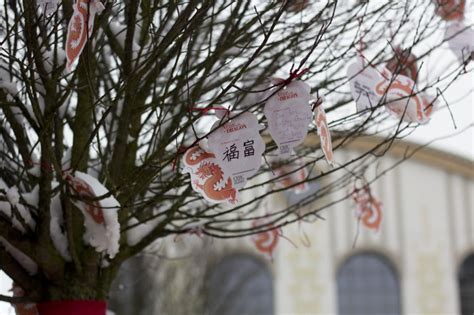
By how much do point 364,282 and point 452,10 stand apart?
15.6 meters

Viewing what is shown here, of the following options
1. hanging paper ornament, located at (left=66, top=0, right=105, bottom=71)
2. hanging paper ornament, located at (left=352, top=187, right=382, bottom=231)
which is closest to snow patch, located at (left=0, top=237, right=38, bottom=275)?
hanging paper ornament, located at (left=66, top=0, right=105, bottom=71)

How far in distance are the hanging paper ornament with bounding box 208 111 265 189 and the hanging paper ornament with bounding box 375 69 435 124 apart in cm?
121

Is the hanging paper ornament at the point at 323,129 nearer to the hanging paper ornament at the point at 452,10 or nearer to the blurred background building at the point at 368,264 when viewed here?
the hanging paper ornament at the point at 452,10

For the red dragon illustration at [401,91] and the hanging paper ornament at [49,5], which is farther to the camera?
the red dragon illustration at [401,91]

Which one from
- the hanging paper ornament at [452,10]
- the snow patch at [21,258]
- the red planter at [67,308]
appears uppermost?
the hanging paper ornament at [452,10]

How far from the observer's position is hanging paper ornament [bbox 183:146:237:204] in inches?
159

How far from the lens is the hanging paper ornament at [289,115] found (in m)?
3.87

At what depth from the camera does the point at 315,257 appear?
20406mm

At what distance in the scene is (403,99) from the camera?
4.97m

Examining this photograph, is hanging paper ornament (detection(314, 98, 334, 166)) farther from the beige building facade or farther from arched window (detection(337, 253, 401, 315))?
arched window (detection(337, 253, 401, 315))

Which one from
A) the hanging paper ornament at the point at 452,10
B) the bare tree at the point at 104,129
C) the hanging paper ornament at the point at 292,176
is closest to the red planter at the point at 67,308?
the bare tree at the point at 104,129

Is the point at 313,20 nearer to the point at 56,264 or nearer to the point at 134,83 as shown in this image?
the point at 134,83

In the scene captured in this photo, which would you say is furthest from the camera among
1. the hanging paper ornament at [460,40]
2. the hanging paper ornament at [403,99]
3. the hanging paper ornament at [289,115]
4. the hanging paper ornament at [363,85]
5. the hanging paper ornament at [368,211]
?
the hanging paper ornament at [368,211]

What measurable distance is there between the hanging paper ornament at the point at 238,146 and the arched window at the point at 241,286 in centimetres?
1669
